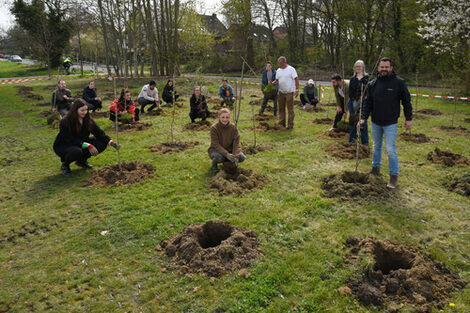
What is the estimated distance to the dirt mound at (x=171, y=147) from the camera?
7.82m

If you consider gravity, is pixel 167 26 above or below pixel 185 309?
above

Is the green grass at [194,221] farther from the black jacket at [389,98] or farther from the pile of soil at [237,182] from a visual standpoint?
the black jacket at [389,98]

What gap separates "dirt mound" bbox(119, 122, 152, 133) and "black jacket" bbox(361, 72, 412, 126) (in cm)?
732

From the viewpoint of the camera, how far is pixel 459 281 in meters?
3.25

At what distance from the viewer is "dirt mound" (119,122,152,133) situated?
33.0ft

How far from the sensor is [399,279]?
3.21 meters

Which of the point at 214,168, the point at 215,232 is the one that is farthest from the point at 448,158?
the point at 215,232

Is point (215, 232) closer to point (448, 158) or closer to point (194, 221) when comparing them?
point (194, 221)

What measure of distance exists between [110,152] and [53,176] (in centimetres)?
164

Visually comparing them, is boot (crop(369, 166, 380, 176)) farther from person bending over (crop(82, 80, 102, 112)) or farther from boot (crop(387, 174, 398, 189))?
person bending over (crop(82, 80, 102, 112))

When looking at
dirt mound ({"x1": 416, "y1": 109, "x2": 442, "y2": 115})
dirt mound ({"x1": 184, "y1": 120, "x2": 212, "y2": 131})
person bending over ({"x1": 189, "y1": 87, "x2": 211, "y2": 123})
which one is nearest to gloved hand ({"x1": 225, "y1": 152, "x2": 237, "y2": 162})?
dirt mound ({"x1": 184, "y1": 120, "x2": 212, "y2": 131})

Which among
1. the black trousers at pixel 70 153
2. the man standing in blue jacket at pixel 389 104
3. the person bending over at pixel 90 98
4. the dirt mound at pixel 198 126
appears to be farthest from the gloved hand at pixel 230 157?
the person bending over at pixel 90 98

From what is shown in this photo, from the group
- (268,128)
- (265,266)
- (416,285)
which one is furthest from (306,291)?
(268,128)

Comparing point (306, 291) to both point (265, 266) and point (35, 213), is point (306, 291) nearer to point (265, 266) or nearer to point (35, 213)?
point (265, 266)
